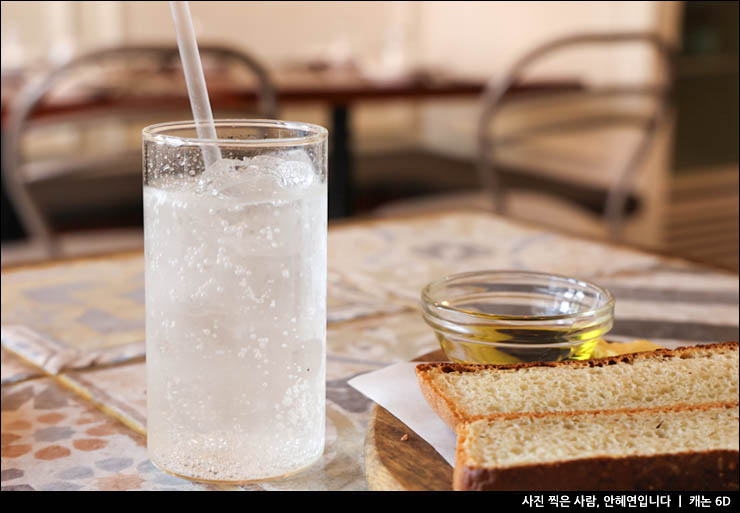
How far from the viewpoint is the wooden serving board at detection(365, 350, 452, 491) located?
0.43 meters

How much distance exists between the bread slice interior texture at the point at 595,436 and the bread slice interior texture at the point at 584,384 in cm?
2

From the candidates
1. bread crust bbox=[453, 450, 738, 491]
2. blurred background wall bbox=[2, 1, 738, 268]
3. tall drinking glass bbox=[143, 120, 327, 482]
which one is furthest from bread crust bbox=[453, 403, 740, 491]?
blurred background wall bbox=[2, 1, 738, 268]

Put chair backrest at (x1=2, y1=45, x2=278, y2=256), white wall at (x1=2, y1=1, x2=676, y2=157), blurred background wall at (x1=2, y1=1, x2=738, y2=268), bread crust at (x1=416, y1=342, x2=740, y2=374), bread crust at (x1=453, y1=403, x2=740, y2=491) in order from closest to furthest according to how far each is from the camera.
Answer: bread crust at (x1=453, y1=403, x2=740, y2=491) → bread crust at (x1=416, y1=342, x2=740, y2=374) → chair backrest at (x1=2, y1=45, x2=278, y2=256) → blurred background wall at (x1=2, y1=1, x2=738, y2=268) → white wall at (x1=2, y1=1, x2=676, y2=157)

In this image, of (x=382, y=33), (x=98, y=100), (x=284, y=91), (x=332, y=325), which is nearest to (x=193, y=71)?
(x=332, y=325)

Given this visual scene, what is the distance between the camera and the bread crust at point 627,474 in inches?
15.3

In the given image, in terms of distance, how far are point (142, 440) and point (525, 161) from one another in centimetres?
353

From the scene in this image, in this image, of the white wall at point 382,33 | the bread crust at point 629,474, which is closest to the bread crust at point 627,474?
the bread crust at point 629,474

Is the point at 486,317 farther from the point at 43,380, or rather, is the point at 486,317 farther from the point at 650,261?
the point at 650,261

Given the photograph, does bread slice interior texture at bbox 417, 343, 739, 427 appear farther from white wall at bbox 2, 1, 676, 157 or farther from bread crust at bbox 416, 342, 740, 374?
white wall at bbox 2, 1, 676, 157

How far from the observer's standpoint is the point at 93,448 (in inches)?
21.0

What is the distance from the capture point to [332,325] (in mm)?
792

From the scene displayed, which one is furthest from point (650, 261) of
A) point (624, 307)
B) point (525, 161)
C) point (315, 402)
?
point (525, 161)

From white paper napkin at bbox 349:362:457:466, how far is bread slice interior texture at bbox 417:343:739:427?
0.04 ft

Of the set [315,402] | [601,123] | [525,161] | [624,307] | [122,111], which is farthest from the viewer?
[525,161]
